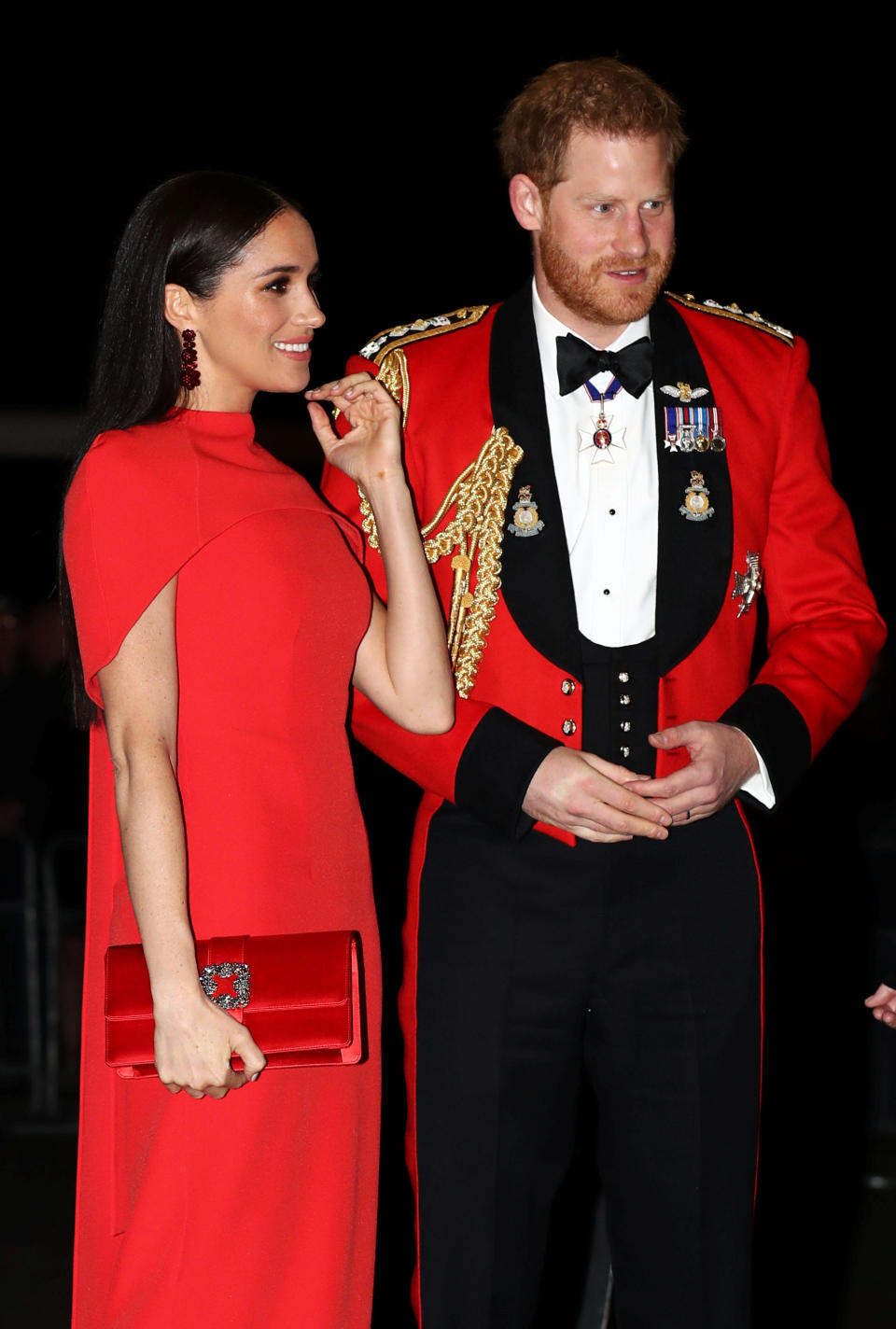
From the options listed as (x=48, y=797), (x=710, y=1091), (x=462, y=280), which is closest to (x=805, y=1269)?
(x=710, y=1091)

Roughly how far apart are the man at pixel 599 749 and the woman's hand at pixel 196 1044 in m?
0.48

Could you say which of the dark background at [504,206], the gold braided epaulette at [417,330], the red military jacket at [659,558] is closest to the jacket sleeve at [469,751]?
the red military jacket at [659,558]

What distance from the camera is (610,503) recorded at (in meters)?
2.19

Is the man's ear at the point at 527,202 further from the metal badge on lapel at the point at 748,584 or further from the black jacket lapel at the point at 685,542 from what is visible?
the metal badge on lapel at the point at 748,584

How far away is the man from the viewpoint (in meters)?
2.10

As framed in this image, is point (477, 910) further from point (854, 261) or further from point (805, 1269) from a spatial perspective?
point (854, 261)

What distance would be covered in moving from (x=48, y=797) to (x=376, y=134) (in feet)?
7.47

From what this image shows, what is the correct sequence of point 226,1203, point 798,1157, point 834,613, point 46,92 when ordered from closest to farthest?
point 226,1203 < point 834,613 < point 798,1157 < point 46,92

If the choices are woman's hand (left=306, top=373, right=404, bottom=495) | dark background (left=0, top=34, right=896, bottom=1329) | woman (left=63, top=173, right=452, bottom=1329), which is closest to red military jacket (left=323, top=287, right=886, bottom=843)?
woman's hand (left=306, top=373, right=404, bottom=495)

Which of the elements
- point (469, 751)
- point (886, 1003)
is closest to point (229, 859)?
point (469, 751)

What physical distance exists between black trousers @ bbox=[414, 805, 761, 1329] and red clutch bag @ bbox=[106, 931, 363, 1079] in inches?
15.8

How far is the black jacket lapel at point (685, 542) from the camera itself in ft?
7.02

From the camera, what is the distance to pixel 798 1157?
426 centimetres

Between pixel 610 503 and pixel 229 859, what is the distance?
0.72m
